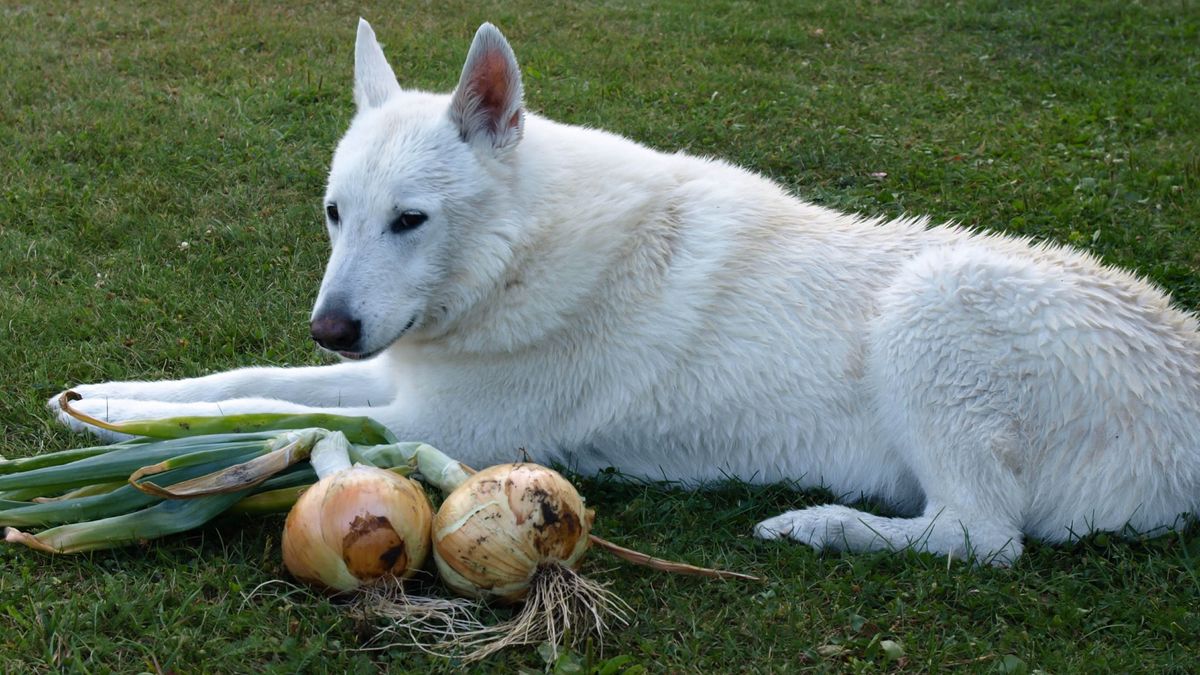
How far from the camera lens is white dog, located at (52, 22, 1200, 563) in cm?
359

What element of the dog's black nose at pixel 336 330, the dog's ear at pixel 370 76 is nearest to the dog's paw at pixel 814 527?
the dog's black nose at pixel 336 330

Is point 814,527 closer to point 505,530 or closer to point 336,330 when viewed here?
point 505,530

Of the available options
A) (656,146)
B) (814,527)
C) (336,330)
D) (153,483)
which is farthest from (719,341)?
(656,146)

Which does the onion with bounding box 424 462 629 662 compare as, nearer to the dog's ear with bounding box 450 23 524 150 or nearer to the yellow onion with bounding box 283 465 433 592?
the yellow onion with bounding box 283 465 433 592

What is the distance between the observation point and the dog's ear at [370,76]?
4129mm

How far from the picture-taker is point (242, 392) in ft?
13.6

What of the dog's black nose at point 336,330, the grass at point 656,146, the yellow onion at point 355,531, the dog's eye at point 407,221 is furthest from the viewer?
the dog's eye at point 407,221

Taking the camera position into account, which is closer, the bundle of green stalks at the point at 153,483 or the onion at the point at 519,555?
the onion at the point at 519,555

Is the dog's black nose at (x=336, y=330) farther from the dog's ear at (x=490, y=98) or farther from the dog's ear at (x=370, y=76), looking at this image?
the dog's ear at (x=370, y=76)

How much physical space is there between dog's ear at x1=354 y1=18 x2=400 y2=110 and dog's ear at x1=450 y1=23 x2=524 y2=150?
0.48 meters

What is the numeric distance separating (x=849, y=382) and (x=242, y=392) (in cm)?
224

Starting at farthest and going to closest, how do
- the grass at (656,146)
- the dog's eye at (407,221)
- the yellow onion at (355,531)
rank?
the dog's eye at (407,221), the grass at (656,146), the yellow onion at (355,531)

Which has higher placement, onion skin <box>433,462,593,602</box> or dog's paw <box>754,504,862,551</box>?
onion skin <box>433,462,593,602</box>

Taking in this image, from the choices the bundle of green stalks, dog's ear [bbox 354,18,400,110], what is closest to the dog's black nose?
the bundle of green stalks
